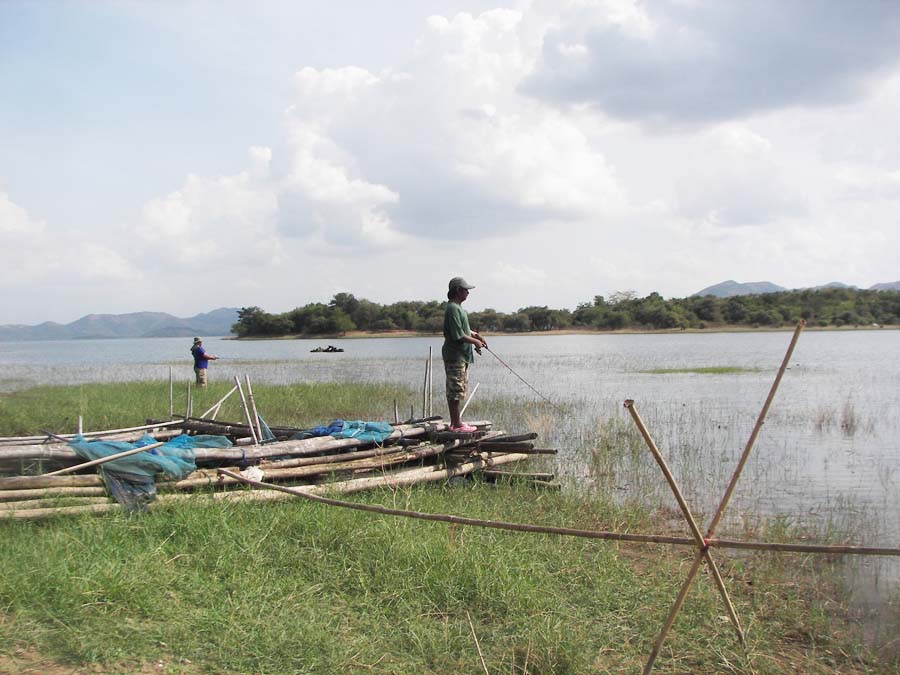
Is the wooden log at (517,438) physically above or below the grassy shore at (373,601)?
above

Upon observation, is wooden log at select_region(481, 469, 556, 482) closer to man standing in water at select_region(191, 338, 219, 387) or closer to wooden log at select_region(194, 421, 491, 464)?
wooden log at select_region(194, 421, 491, 464)

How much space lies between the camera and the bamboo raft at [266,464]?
18.2 ft

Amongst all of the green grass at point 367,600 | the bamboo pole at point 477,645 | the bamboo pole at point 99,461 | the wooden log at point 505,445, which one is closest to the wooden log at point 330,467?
the wooden log at point 505,445

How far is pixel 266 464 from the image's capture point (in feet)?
23.1

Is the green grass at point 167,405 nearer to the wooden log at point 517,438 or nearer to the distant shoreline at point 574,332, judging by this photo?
the wooden log at point 517,438

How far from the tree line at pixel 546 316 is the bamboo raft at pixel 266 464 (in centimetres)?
4872

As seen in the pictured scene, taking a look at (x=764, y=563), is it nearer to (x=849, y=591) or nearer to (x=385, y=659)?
(x=849, y=591)

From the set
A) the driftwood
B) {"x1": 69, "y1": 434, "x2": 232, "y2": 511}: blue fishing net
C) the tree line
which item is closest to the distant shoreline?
the tree line

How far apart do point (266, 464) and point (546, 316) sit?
66587 mm

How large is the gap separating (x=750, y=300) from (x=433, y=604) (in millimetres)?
62459

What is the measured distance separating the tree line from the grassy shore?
168 feet

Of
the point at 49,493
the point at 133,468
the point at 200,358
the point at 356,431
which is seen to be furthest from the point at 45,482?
the point at 200,358

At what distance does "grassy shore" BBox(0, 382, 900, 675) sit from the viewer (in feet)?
12.1

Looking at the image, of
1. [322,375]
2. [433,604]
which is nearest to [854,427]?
[433,604]
